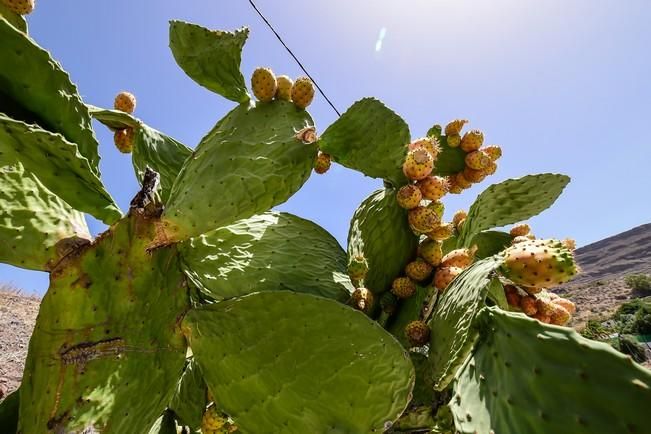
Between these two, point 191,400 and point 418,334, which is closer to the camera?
point 418,334

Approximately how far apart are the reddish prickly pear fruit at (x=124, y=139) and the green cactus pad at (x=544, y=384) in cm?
136

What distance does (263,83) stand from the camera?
1.32 m

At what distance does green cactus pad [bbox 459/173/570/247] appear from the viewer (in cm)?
131

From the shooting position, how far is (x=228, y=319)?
3.41ft

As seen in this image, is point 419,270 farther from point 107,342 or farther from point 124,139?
point 124,139

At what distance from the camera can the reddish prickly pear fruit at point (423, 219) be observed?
1251mm

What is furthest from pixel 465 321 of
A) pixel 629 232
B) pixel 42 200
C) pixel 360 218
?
pixel 629 232

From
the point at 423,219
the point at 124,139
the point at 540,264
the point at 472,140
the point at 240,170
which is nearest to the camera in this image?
the point at 540,264

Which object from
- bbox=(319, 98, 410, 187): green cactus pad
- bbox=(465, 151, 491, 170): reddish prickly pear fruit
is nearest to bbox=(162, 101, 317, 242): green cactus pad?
bbox=(319, 98, 410, 187): green cactus pad

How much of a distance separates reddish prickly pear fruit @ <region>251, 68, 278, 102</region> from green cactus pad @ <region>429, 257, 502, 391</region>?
77cm

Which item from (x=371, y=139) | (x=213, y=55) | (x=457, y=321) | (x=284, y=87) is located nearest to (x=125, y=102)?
(x=213, y=55)

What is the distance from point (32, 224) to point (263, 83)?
711 mm

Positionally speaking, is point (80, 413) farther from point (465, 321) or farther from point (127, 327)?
point (465, 321)

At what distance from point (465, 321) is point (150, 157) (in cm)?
118
